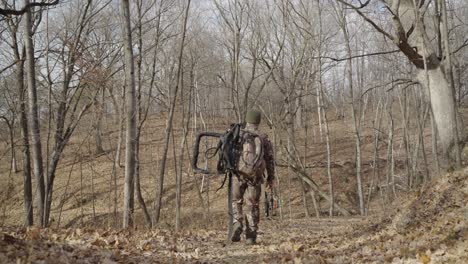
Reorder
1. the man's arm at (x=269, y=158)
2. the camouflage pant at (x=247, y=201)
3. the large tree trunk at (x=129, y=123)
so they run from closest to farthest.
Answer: the camouflage pant at (x=247, y=201) → the man's arm at (x=269, y=158) → the large tree trunk at (x=129, y=123)

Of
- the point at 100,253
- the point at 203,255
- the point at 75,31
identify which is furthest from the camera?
the point at 75,31

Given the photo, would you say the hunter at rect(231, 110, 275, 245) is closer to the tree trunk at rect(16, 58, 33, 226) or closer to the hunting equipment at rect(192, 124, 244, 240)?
the hunting equipment at rect(192, 124, 244, 240)

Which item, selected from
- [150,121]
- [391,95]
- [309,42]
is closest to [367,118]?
[391,95]

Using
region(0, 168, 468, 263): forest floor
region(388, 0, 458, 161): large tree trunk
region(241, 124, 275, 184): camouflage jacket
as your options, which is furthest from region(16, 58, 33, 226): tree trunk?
region(388, 0, 458, 161): large tree trunk

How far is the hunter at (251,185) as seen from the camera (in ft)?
21.0

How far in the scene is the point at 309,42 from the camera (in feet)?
61.5

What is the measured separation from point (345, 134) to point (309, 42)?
63.4 ft

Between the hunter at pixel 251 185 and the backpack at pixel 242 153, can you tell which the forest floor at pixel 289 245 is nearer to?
the hunter at pixel 251 185

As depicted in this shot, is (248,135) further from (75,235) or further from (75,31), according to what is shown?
(75,31)

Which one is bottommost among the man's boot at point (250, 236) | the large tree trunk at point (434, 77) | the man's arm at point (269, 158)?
the man's boot at point (250, 236)

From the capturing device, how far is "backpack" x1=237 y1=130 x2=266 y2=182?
20.7 ft

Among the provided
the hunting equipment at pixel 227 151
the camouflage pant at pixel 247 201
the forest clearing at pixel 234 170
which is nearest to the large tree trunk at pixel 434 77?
the forest clearing at pixel 234 170

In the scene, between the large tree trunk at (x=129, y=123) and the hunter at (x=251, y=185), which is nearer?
the hunter at (x=251, y=185)

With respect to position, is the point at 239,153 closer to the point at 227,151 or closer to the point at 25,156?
the point at 227,151
